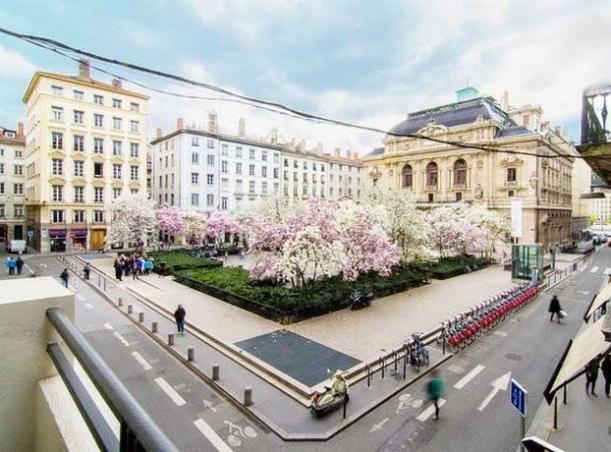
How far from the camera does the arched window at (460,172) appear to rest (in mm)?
54975

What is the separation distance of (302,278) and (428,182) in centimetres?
4641

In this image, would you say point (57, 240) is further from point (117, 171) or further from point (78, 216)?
point (117, 171)

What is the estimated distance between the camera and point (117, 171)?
147 feet

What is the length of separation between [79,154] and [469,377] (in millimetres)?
47084

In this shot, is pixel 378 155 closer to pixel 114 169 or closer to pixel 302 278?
pixel 114 169

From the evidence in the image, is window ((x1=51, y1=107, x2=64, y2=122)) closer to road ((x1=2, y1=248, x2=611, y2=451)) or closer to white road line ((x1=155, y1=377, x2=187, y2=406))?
road ((x1=2, y1=248, x2=611, y2=451))

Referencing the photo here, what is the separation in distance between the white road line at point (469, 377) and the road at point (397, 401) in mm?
35

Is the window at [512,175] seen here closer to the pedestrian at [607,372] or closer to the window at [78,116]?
the pedestrian at [607,372]

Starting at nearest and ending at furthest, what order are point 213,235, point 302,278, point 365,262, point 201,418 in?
point 201,418 → point 302,278 → point 365,262 → point 213,235

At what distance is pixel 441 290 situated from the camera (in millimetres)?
24219

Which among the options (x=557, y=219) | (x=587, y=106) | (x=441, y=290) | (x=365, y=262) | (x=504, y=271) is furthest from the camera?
(x=557, y=219)

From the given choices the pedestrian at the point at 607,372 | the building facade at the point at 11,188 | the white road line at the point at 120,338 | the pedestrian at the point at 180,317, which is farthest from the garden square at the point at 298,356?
the building facade at the point at 11,188

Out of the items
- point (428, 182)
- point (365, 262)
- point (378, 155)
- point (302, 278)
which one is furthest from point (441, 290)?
point (378, 155)

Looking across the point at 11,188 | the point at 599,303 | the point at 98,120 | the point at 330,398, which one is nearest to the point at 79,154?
the point at 98,120
